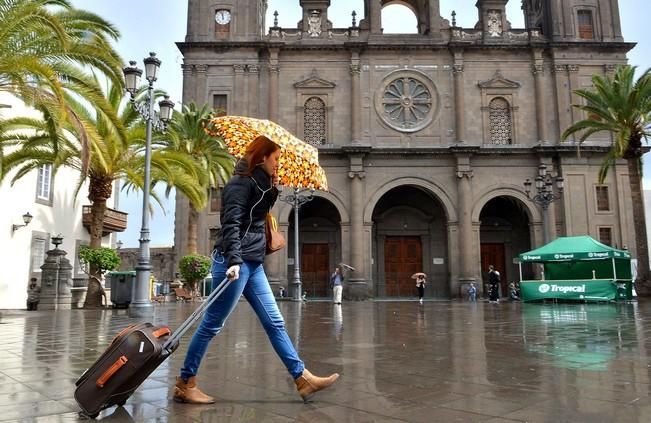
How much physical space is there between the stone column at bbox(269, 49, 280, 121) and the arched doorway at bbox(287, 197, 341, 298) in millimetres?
5893

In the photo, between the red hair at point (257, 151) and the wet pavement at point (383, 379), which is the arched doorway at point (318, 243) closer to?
the wet pavement at point (383, 379)

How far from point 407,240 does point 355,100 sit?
9389 millimetres

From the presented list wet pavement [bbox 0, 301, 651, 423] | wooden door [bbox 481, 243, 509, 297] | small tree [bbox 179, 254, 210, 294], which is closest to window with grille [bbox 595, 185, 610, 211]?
wooden door [bbox 481, 243, 509, 297]

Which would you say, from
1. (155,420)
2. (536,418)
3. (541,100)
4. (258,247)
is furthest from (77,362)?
(541,100)

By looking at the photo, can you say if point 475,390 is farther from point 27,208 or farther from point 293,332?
point 27,208

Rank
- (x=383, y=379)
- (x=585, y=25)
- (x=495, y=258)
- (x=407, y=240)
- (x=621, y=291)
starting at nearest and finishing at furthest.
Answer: (x=383, y=379) → (x=621, y=291) → (x=585, y=25) → (x=407, y=240) → (x=495, y=258)

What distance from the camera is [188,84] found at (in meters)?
30.1

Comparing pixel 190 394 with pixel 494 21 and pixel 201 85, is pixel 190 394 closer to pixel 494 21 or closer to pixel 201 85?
pixel 201 85

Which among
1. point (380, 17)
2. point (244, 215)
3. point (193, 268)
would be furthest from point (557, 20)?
point (244, 215)

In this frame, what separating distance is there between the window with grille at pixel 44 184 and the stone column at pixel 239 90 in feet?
34.4

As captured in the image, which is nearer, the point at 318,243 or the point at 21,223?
the point at 21,223

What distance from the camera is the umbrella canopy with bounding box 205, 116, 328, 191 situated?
4.29 meters

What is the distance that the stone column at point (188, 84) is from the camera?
1182 inches

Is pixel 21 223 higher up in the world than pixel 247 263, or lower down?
higher up
